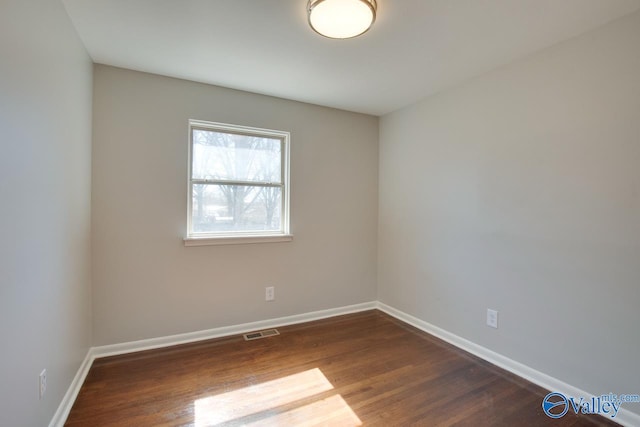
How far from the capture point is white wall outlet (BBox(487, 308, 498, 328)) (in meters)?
2.37

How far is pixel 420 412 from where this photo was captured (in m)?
1.79

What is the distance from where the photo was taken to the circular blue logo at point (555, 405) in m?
1.78

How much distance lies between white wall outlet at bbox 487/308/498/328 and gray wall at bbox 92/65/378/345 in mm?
1451

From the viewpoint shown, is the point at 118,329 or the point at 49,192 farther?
the point at 118,329

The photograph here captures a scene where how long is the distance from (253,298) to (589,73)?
3113 millimetres

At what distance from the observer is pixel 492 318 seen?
240 centimetres

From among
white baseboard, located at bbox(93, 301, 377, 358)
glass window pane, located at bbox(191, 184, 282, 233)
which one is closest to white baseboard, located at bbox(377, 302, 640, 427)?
white baseboard, located at bbox(93, 301, 377, 358)

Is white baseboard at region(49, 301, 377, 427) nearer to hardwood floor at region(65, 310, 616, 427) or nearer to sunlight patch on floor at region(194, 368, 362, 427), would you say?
hardwood floor at region(65, 310, 616, 427)

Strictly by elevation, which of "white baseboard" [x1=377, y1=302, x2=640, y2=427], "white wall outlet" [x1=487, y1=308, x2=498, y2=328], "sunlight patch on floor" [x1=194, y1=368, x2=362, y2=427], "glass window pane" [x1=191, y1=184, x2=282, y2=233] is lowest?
"sunlight patch on floor" [x1=194, y1=368, x2=362, y2=427]

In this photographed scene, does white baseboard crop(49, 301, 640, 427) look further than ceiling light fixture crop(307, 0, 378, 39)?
Yes

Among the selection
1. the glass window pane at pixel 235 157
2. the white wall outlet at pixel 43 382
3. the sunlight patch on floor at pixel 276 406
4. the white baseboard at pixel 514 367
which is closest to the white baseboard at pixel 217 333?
the white baseboard at pixel 514 367

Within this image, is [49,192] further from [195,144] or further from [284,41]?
[284,41]

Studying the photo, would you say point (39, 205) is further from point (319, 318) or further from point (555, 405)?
point (555, 405)

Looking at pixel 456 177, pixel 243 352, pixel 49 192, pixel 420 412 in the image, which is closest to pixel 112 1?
pixel 49 192
